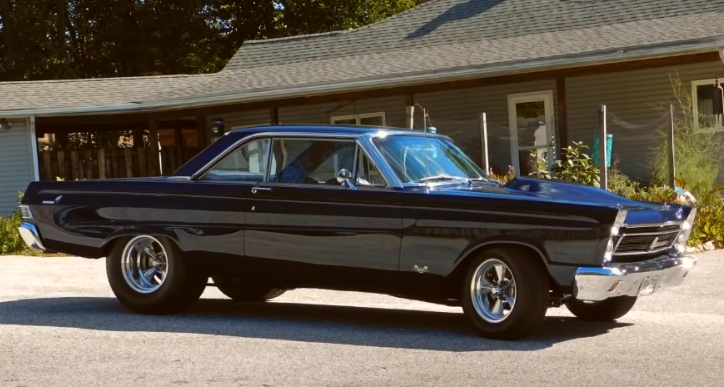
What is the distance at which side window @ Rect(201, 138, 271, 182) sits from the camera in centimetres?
924

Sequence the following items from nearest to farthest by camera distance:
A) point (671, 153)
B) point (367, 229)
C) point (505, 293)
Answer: point (505, 293) → point (367, 229) → point (671, 153)

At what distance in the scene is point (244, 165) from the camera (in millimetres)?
9320

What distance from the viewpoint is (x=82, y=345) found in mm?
8094

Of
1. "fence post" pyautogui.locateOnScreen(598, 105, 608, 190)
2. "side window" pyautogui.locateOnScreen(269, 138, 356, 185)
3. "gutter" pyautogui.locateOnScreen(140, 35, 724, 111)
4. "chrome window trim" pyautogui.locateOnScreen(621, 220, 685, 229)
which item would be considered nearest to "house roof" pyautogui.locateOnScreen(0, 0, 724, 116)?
"gutter" pyautogui.locateOnScreen(140, 35, 724, 111)

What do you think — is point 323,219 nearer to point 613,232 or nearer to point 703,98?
point 613,232

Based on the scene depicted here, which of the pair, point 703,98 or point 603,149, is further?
point 703,98

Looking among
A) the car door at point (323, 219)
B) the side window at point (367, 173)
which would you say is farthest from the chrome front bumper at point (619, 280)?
the side window at point (367, 173)

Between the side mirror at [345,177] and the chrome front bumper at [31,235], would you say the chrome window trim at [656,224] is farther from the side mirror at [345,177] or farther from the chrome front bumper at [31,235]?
the chrome front bumper at [31,235]

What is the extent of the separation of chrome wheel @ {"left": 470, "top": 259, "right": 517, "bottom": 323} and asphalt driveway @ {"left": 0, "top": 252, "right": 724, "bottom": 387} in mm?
229

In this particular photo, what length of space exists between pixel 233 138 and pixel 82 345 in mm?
2261

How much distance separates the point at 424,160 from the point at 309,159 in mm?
928

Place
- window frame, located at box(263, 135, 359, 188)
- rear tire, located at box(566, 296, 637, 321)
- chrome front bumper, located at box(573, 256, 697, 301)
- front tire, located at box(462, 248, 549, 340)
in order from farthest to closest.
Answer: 1. rear tire, located at box(566, 296, 637, 321)
2. window frame, located at box(263, 135, 359, 188)
3. front tire, located at box(462, 248, 549, 340)
4. chrome front bumper, located at box(573, 256, 697, 301)

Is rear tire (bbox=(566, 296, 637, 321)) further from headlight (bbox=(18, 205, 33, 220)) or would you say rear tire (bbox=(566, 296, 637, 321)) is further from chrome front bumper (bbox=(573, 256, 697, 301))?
headlight (bbox=(18, 205, 33, 220))

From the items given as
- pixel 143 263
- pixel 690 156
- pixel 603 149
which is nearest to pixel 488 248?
pixel 143 263
